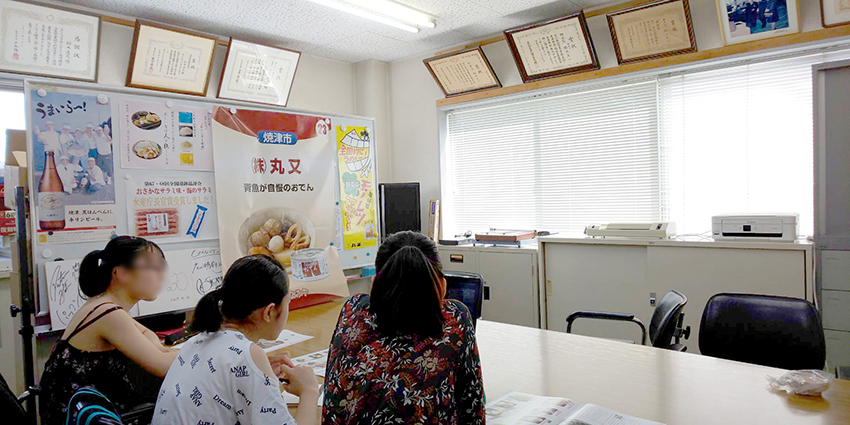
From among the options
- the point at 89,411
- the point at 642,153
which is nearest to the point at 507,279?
the point at 642,153

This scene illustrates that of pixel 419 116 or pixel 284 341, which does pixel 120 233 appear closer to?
pixel 284 341

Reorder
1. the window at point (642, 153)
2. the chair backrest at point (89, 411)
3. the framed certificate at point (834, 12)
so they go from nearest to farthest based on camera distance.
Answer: the chair backrest at point (89, 411) < the framed certificate at point (834, 12) < the window at point (642, 153)

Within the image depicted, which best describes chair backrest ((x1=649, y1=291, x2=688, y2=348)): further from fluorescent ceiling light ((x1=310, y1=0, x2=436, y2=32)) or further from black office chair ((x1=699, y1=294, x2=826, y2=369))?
fluorescent ceiling light ((x1=310, y1=0, x2=436, y2=32))

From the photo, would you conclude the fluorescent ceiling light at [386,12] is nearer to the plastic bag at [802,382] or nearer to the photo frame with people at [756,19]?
the photo frame with people at [756,19]

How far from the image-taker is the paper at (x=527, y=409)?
4.44 ft

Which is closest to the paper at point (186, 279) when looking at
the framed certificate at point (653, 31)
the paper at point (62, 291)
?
the paper at point (62, 291)

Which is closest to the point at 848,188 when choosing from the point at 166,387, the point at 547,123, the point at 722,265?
the point at 722,265

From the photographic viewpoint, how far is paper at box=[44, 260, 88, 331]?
7.09ft

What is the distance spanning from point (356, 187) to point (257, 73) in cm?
157

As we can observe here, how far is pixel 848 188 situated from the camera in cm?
255

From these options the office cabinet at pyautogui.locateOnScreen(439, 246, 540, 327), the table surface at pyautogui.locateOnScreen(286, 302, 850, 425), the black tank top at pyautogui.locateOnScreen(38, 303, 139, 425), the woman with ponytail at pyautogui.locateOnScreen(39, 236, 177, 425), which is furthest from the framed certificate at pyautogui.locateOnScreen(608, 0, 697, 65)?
the black tank top at pyautogui.locateOnScreen(38, 303, 139, 425)

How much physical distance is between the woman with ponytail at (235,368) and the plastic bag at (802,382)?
1.35m

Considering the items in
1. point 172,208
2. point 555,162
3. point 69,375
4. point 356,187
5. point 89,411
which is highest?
point 555,162

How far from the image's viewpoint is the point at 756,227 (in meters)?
Answer: 2.81
